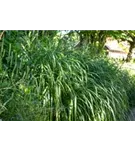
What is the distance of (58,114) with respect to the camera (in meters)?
1.59

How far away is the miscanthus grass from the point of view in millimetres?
1496

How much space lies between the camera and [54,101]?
1.65 meters

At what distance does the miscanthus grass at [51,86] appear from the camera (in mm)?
1496

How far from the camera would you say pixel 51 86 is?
1.69 m

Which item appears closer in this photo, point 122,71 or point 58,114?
point 58,114

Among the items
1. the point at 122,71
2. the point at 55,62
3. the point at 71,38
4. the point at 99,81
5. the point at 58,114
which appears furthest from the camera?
the point at 122,71

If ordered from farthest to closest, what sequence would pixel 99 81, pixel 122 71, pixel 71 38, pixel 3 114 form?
pixel 122 71 → pixel 71 38 → pixel 99 81 → pixel 3 114
